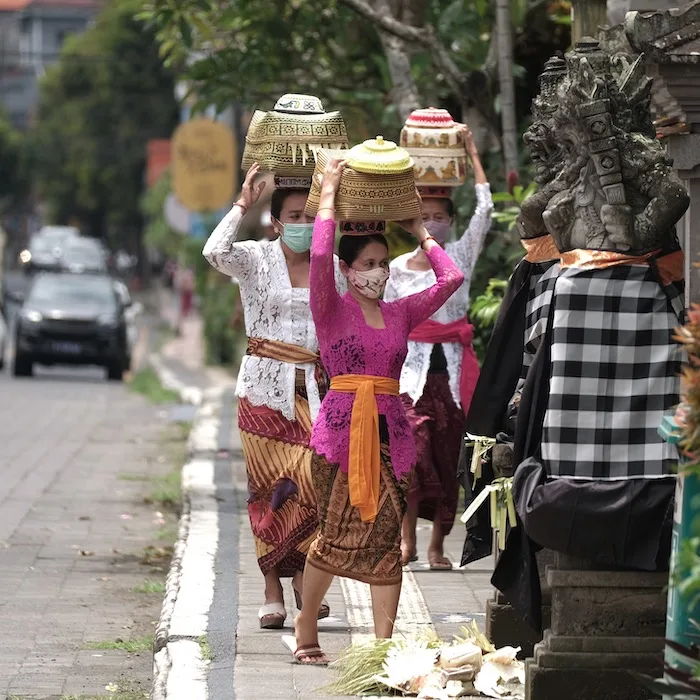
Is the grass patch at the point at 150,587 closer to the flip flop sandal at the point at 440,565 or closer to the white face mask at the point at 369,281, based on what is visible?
the flip flop sandal at the point at 440,565

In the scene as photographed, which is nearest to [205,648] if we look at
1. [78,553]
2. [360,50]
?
[78,553]

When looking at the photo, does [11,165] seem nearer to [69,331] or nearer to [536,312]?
[69,331]

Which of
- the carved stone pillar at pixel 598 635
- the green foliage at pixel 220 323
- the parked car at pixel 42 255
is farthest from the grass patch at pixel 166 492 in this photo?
the parked car at pixel 42 255

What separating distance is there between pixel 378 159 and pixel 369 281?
0.45 m

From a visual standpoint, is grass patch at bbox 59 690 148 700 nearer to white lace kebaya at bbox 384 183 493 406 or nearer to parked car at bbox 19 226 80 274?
white lace kebaya at bbox 384 183 493 406

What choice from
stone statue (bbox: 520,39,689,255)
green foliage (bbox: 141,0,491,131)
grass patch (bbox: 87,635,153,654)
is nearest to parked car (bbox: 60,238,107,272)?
green foliage (bbox: 141,0,491,131)

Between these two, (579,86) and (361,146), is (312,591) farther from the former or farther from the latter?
(579,86)

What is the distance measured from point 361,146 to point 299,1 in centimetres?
754

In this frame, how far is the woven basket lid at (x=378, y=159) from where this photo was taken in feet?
20.3

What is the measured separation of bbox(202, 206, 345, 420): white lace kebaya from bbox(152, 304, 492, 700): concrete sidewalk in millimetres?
914

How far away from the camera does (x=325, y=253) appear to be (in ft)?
20.1

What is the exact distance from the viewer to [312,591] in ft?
20.5

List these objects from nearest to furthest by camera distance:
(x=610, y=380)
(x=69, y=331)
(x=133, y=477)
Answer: (x=610, y=380) → (x=133, y=477) → (x=69, y=331)

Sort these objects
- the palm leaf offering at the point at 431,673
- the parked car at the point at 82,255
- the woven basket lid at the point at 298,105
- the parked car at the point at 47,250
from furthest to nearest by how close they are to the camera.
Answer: the parked car at the point at 47,250 < the parked car at the point at 82,255 < the woven basket lid at the point at 298,105 < the palm leaf offering at the point at 431,673
